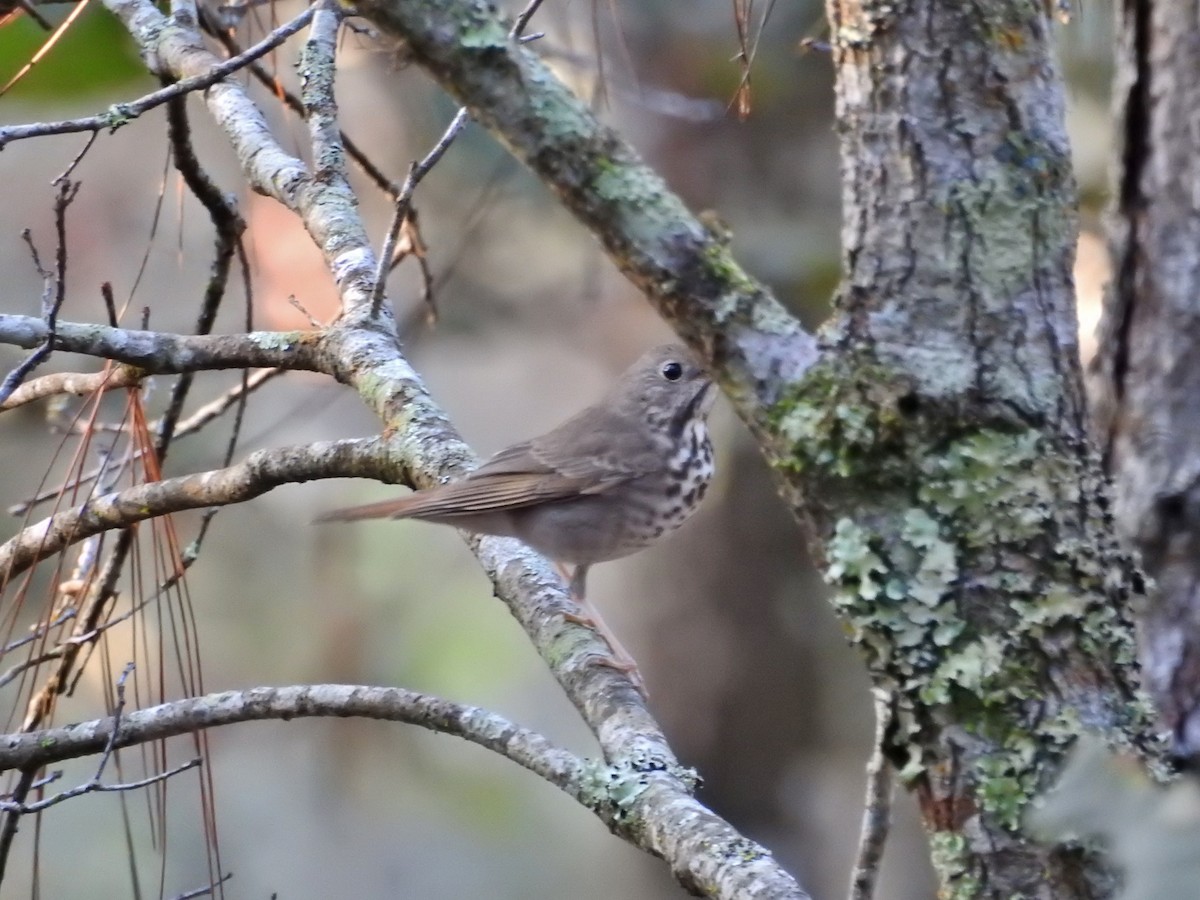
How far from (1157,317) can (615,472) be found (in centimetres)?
153

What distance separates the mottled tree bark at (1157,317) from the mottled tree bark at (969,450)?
0.94 metres

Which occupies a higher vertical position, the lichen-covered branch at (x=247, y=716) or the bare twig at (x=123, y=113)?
the bare twig at (x=123, y=113)

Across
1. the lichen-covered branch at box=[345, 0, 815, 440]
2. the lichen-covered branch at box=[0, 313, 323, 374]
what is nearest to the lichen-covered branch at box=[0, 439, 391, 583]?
the lichen-covered branch at box=[0, 313, 323, 374]

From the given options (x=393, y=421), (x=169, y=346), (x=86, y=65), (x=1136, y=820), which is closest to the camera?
(x=1136, y=820)

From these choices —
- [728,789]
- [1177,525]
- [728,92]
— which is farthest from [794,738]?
[1177,525]

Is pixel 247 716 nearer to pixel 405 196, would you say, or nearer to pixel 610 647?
pixel 610 647

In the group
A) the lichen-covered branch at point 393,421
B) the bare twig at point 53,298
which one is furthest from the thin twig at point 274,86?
the bare twig at point 53,298

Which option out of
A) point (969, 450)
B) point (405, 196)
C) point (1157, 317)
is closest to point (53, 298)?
point (405, 196)

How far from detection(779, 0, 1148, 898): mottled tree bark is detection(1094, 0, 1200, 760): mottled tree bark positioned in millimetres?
938

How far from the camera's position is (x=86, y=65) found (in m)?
3.40

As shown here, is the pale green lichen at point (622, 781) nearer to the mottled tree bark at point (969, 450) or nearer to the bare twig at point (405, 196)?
the mottled tree bark at point (969, 450)

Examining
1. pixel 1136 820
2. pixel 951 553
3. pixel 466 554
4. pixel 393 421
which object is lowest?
pixel 1136 820

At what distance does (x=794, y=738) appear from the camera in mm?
5578

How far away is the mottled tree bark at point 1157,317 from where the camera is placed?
254cm
